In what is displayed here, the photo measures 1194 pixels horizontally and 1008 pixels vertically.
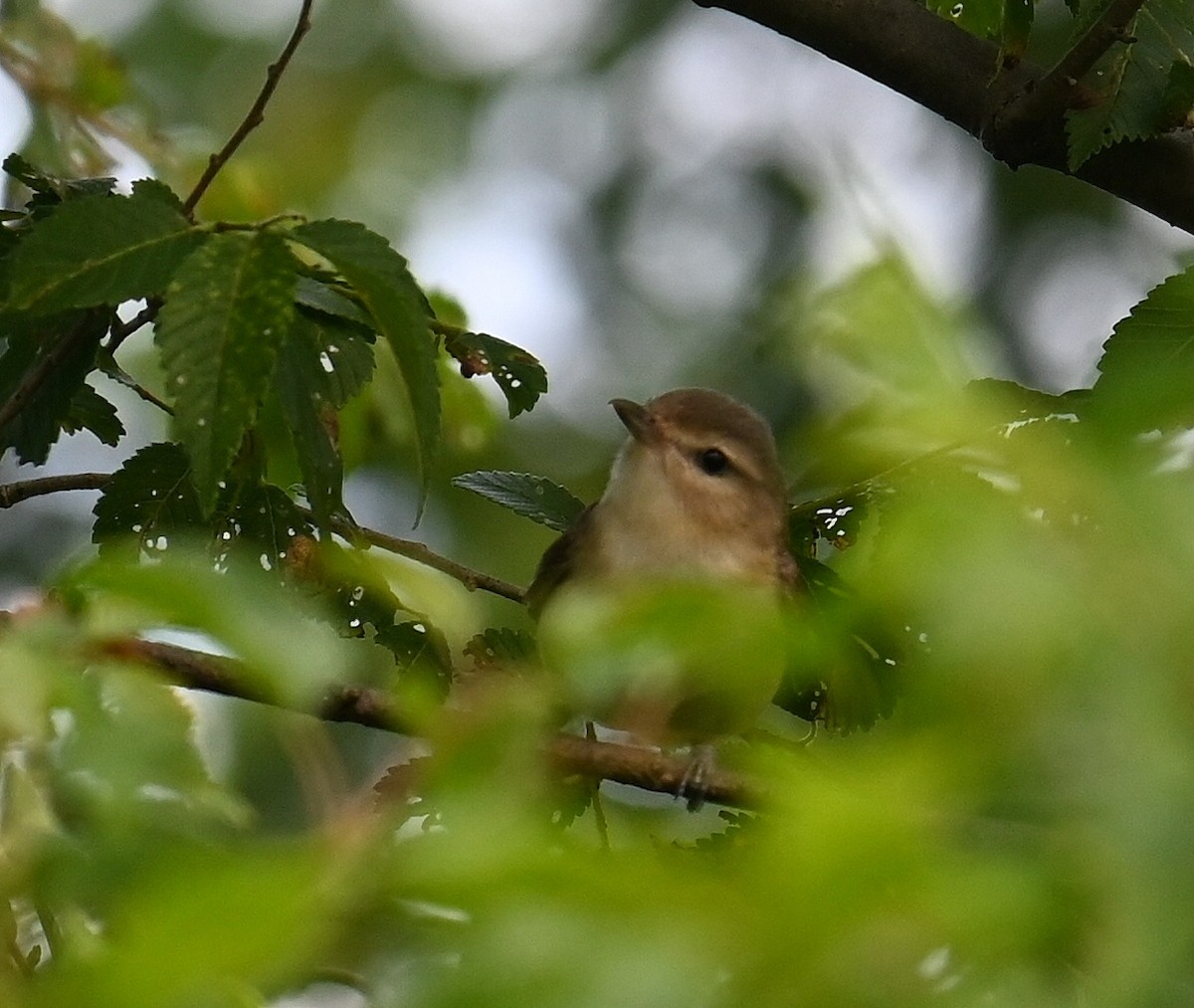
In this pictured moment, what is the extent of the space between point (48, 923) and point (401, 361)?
840mm

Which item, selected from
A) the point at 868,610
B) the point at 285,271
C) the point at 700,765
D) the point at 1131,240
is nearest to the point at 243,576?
the point at 868,610

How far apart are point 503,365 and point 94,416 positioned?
2.43 ft

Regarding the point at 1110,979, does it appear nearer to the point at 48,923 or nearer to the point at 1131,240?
the point at 48,923

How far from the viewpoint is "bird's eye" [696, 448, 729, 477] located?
4.30 metres

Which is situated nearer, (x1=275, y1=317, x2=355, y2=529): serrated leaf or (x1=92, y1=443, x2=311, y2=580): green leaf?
(x1=275, y1=317, x2=355, y2=529): serrated leaf

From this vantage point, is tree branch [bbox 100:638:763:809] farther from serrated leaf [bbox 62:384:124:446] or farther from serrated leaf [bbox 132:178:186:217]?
serrated leaf [bbox 62:384:124:446]

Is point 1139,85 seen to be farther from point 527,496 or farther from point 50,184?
point 50,184

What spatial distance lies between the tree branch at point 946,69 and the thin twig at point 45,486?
1445 millimetres

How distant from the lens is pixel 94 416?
10.2ft

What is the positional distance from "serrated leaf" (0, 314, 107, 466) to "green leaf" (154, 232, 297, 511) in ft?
1.91

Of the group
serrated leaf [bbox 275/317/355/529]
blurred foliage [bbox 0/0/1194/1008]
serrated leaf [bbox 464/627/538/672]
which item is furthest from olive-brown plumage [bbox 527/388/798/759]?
blurred foliage [bbox 0/0/1194/1008]

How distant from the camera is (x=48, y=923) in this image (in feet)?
5.68

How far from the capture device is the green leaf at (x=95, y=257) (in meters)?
2.25

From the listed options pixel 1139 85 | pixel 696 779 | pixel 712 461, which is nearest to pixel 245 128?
pixel 696 779
